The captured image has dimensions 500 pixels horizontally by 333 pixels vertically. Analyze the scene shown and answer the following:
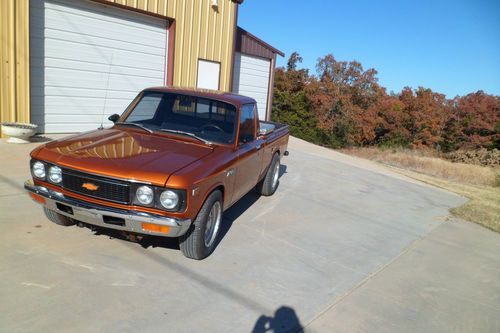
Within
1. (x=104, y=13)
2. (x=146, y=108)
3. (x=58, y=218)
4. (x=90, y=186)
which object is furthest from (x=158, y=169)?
(x=104, y=13)

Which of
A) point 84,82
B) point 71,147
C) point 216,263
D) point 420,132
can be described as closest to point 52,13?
point 84,82

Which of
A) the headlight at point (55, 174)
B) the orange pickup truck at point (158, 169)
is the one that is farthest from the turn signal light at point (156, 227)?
the headlight at point (55, 174)

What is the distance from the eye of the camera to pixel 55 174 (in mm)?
4113

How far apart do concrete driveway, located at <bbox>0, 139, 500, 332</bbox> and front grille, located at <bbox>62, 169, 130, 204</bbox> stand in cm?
70

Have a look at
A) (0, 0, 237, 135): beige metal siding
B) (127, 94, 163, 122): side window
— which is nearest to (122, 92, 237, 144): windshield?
(127, 94, 163, 122): side window

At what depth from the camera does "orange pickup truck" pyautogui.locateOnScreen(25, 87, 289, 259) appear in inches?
151

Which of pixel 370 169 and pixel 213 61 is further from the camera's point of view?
pixel 213 61

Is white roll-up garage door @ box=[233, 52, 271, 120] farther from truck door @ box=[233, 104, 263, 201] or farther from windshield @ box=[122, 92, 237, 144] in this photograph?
windshield @ box=[122, 92, 237, 144]

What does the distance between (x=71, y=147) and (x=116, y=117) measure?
4.38 ft

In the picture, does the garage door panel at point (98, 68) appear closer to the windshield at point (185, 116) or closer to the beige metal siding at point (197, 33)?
the beige metal siding at point (197, 33)

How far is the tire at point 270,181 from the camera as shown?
724cm

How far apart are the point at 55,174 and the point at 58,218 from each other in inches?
33.8

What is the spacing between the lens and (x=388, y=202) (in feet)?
27.9

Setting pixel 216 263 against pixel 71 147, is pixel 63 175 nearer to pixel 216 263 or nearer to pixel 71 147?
pixel 71 147
